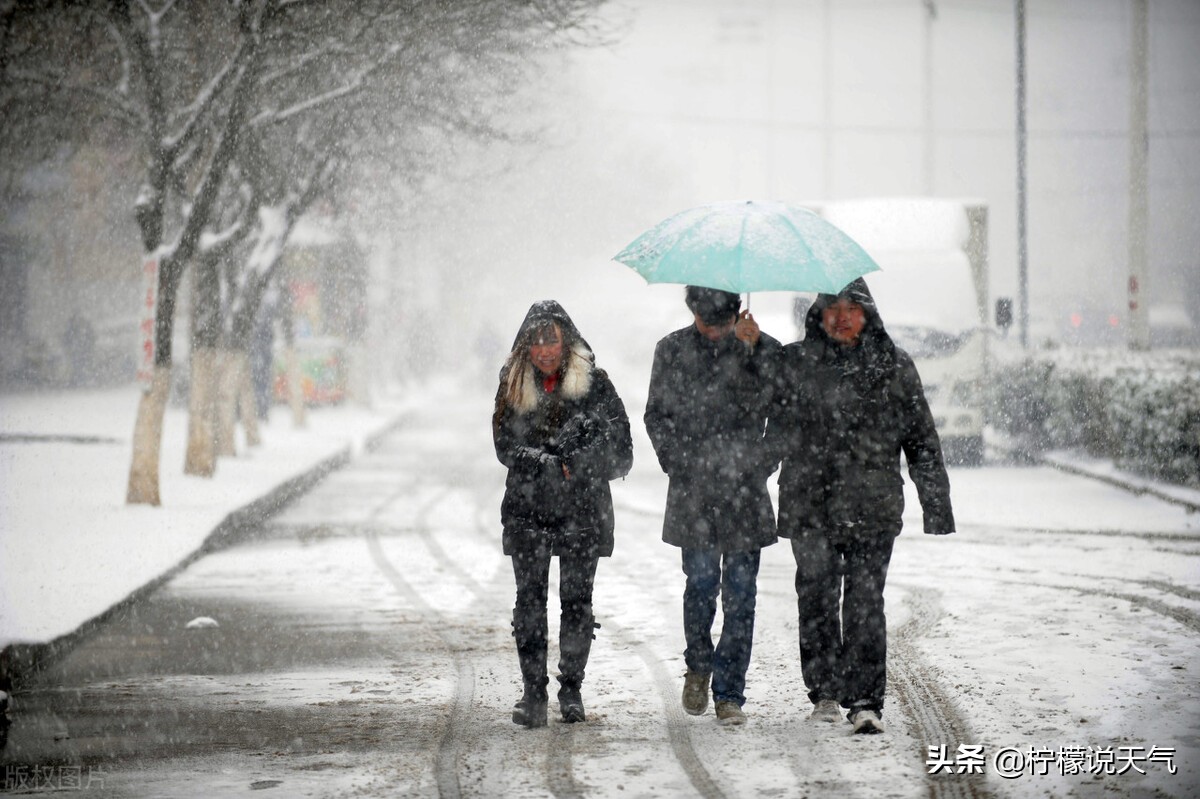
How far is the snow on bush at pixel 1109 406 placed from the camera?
51.4 feet

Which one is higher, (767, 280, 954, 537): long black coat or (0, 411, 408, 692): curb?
(767, 280, 954, 537): long black coat

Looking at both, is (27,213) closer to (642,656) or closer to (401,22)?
(401,22)

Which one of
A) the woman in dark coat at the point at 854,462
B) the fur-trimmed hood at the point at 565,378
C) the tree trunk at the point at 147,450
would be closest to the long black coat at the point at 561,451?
the fur-trimmed hood at the point at 565,378

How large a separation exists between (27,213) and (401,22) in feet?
93.0

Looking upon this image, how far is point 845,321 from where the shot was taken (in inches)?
243

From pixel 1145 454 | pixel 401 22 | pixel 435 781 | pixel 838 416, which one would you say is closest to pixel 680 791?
pixel 435 781

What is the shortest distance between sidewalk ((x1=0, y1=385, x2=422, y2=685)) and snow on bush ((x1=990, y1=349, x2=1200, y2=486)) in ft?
31.0

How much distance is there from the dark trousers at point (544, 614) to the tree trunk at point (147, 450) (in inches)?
359

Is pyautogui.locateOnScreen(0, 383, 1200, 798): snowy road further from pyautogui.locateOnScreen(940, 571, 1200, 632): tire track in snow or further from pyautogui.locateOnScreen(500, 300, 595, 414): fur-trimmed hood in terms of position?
pyautogui.locateOnScreen(500, 300, 595, 414): fur-trimmed hood

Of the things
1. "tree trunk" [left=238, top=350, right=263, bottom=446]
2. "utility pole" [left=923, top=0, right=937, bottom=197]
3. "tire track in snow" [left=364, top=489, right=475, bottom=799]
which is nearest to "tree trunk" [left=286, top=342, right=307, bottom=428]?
"tree trunk" [left=238, top=350, right=263, bottom=446]

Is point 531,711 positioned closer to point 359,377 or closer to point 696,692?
point 696,692

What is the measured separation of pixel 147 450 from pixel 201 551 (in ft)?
8.17

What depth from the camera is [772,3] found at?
42.6 meters

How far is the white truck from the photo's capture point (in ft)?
66.9
